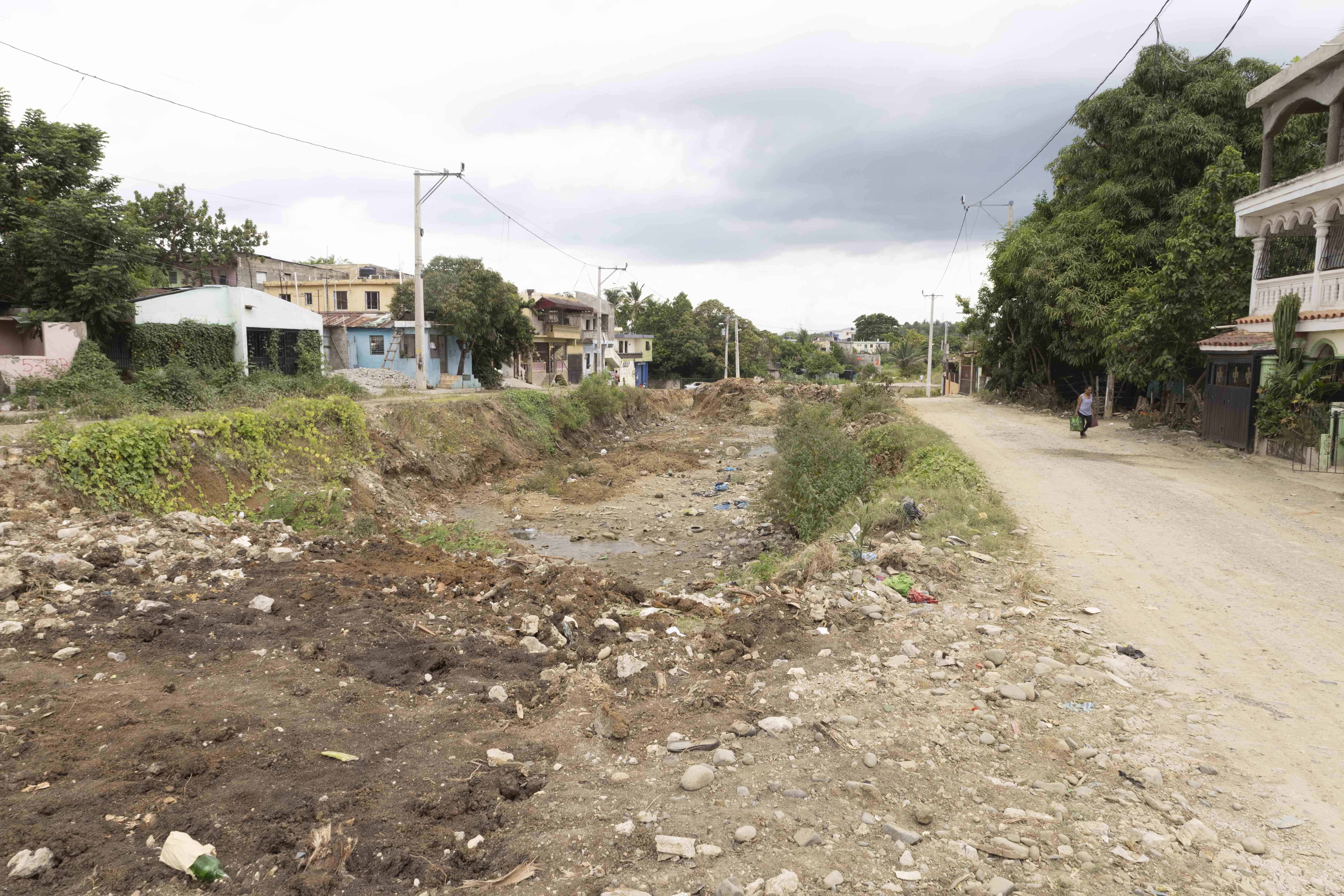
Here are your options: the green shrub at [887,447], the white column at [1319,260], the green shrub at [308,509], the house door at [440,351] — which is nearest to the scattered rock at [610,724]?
the green shrub at [308,509]

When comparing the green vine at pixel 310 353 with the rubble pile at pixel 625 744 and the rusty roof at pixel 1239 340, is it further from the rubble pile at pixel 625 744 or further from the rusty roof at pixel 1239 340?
the rusty roof at pixel 1239 340

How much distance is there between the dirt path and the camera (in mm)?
4648

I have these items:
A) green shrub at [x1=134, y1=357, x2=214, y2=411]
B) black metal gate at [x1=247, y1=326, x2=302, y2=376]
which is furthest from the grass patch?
black metal gate at [x1=247, y1=326, x2=302, y2=376]

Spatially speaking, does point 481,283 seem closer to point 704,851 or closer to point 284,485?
point 284,485

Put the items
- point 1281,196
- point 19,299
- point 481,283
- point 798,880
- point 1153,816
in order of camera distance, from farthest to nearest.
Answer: point 481,283 → point 19,299 → point 1281,196 → point 1153,816 → point 798,880

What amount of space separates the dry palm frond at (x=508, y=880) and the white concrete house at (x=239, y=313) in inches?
870

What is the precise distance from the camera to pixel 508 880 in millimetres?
3641

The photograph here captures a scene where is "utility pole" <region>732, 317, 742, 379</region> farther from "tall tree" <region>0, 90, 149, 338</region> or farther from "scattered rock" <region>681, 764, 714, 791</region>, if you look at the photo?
"scattered rock" <region>681, 764, 714, 791</region>

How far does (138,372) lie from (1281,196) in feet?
87.8

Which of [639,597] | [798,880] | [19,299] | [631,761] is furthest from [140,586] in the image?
[19,299]

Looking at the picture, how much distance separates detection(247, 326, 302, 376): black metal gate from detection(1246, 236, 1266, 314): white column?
2680 cm

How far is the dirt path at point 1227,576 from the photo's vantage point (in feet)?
15.3

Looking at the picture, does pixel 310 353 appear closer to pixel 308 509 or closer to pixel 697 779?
pixel 308 509

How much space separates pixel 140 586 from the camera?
7.83m
